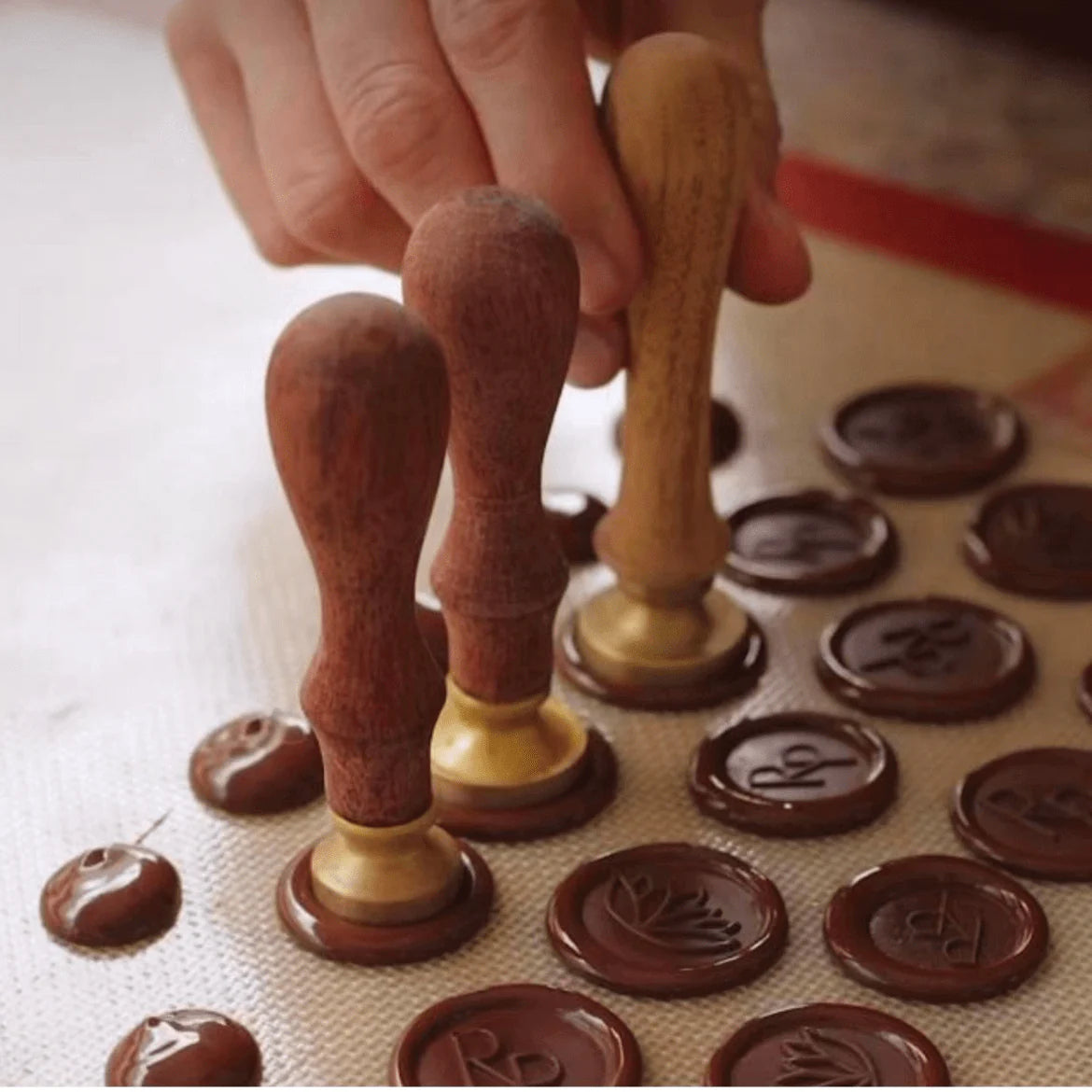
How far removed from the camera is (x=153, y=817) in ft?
2.58

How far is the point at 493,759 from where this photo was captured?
30.4 inches

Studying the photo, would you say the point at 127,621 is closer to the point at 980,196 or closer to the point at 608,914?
the point at 608,914

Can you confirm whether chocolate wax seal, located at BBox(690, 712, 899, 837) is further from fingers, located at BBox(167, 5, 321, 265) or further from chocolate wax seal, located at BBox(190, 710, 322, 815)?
fingers, located at BBox(167, 5, 321, 265)

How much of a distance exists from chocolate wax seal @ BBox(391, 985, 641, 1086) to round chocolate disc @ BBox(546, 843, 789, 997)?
0.07 ft

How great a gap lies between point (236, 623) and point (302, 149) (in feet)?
0.61

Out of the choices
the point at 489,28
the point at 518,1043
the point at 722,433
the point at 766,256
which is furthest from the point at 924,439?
the point at 518,1043

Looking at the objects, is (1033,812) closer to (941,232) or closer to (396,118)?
(396,118)

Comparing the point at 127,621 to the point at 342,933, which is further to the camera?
the point at 127,621

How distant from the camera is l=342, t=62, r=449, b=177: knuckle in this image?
81cm

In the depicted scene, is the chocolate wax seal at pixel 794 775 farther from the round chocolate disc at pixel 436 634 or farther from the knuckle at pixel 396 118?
the knuckle at pixel 396 118

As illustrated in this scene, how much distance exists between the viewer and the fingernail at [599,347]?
81cm

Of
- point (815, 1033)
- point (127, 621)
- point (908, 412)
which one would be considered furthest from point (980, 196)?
point (815, 1033)

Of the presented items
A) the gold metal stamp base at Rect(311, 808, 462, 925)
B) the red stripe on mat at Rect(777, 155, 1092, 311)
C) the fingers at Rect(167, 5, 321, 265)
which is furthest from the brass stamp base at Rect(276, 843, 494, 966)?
the red stripe on mat at Rect(777, 155, 1092, 311)

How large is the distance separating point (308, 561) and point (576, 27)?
25cm
